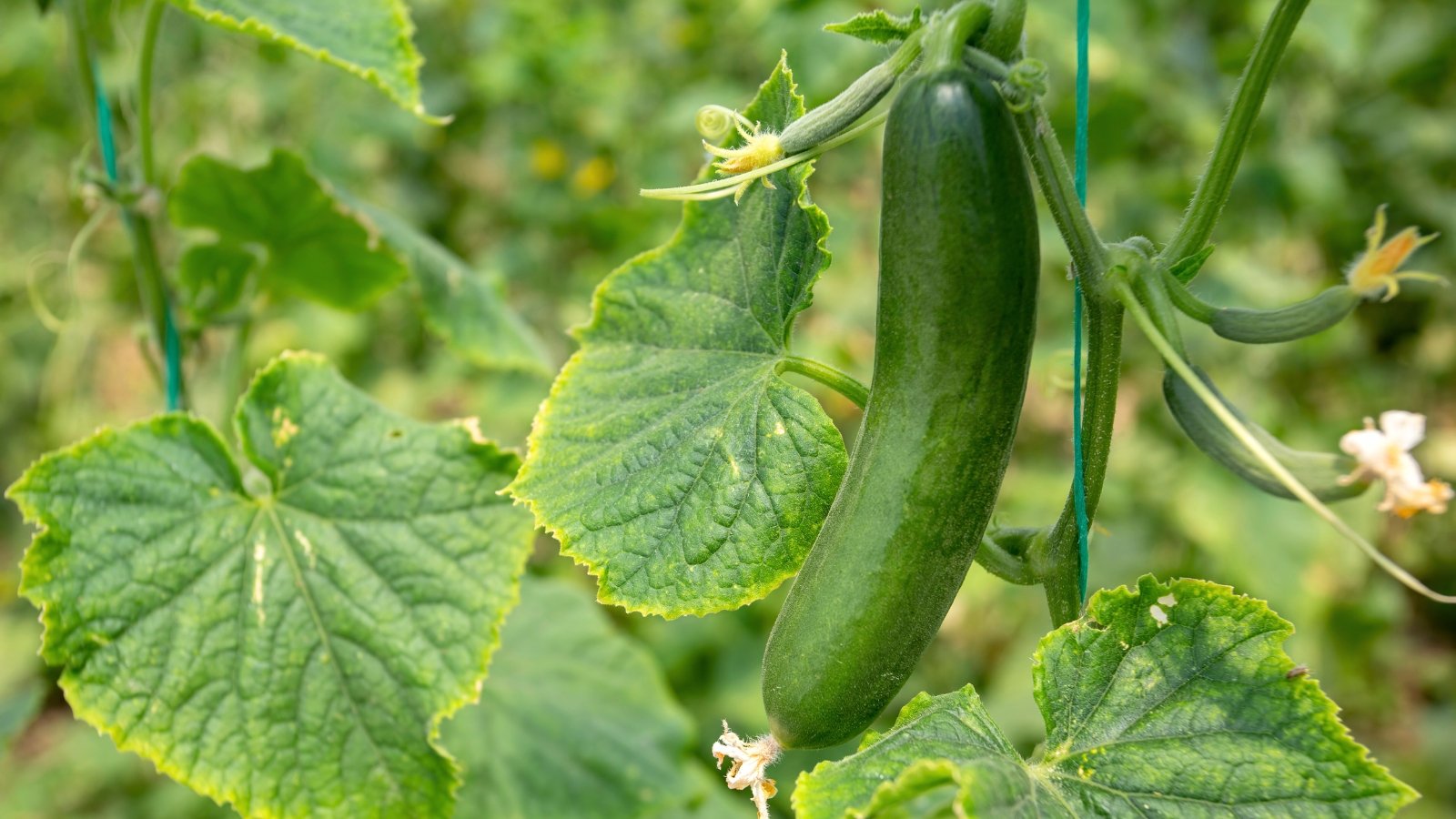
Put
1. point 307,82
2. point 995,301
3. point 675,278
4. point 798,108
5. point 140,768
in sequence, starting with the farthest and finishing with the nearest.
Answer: point 307,82
point 140,768
point 675,278
point 798,108
point 995,301

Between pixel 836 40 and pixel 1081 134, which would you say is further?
pixel 836 40

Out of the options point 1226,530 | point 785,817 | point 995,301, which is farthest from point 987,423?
point 1226,530

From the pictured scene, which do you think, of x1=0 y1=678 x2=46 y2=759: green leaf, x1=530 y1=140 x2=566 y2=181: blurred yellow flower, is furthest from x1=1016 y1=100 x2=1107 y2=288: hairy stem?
x1=530 y1=140 x2=566 y2=181: blurred yellow flower

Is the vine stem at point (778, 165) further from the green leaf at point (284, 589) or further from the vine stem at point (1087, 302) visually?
the green leaf at point (284, 589)

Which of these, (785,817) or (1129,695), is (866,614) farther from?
(785,817)

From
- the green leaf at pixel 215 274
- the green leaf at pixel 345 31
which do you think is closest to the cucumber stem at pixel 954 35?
the green leaf at pixel 345 31

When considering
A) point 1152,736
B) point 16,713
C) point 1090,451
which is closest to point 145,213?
point 16,713

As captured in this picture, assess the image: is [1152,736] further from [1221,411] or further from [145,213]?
[145,213]
